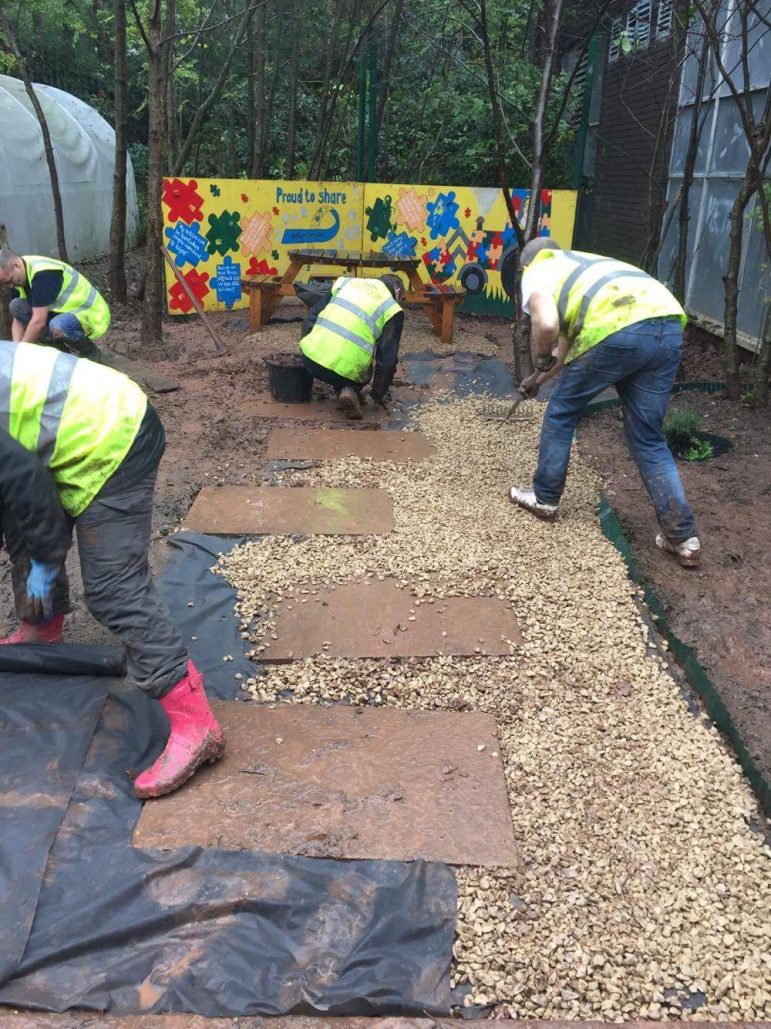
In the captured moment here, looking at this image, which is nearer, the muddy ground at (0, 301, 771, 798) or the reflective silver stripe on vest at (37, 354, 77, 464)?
the reflective silver stripe on vest at (37, 354, 77, 464)

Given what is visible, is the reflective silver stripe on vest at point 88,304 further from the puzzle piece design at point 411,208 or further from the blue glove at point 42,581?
the puzzle piece design at point 411,208

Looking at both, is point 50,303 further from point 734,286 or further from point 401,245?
point 401,245

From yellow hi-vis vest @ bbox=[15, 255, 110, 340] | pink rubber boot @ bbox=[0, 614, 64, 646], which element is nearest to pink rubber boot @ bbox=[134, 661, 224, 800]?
pink rubber boot @ bbox=[0, 614, 64, 646]

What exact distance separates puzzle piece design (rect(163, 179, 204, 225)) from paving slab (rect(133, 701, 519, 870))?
→ 22.6 ft

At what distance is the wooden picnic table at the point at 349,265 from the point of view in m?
7.48

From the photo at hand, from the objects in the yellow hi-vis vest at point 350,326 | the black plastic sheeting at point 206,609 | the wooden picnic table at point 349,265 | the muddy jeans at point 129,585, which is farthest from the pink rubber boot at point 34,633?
the wooden picnic table at point 349,265

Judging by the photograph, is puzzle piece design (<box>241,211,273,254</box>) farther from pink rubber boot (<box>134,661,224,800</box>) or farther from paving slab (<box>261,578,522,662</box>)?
pink rubber boot (<box>134,661,224,800</box>)

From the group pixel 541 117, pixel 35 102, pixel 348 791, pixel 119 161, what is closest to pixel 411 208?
pixel 119 161

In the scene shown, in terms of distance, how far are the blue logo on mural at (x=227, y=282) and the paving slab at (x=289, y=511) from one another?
16.3ft

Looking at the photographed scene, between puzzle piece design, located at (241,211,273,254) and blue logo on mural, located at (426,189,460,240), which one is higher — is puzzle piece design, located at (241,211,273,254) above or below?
below

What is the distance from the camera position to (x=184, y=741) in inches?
84.6

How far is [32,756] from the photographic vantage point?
2.17m

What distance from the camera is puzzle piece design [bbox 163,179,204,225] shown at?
8070mm

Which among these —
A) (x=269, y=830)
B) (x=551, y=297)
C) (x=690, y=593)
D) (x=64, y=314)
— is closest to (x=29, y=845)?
(x=269, y=830)
